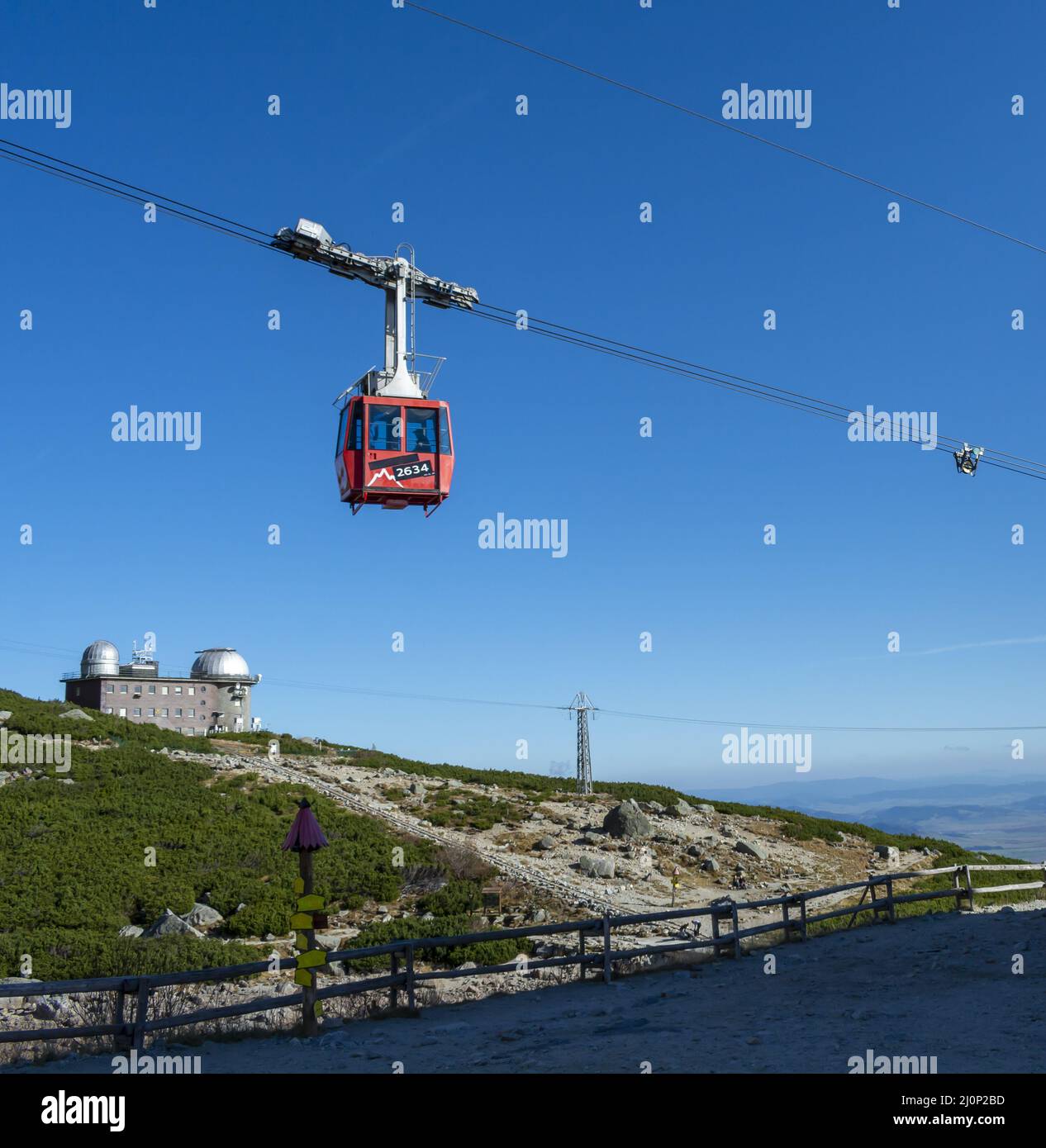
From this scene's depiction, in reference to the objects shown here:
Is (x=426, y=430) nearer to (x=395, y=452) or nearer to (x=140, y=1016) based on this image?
(x=395, y=452)

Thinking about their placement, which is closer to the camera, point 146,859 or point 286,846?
point 286,846

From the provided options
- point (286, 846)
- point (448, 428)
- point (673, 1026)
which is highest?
point (448, 428)

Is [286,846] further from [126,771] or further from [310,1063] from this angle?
[126,771]

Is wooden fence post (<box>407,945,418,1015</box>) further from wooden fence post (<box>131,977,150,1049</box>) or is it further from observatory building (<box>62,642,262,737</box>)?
observatory building (<box>62,642,262,737</box>)
